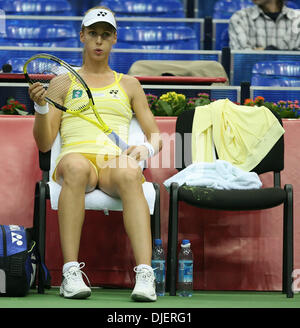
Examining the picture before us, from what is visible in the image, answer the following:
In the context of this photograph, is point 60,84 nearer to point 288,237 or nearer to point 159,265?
point 159,265

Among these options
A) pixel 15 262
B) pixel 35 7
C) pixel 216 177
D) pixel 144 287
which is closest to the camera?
pixel 144 287

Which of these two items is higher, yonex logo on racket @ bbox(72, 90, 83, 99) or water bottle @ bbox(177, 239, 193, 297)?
yonex logo on racket @ bbox(72, 90, 83, 99)

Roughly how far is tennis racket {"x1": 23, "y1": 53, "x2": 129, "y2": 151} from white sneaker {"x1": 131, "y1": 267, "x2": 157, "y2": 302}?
2.28 ft

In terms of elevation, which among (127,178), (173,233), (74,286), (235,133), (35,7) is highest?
(35,7)

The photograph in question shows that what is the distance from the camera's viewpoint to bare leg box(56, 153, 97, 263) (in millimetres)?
3461

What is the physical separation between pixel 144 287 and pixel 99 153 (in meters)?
0.80

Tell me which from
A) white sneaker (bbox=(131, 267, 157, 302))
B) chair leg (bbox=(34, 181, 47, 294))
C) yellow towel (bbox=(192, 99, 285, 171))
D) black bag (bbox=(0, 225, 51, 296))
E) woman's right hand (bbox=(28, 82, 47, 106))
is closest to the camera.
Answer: white sneaker (bbox=(131, 267, 157, 302))

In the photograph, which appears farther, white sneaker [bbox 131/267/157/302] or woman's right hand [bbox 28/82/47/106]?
woman's right hand [bbox 28/82/47/106]

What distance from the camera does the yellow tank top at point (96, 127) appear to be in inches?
150

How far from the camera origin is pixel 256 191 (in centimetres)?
380

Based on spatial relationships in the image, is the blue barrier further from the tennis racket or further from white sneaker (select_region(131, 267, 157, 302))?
white sneaker (select_region(131, 267, 157, 302))

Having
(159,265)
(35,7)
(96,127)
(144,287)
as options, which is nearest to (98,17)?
(96,127)

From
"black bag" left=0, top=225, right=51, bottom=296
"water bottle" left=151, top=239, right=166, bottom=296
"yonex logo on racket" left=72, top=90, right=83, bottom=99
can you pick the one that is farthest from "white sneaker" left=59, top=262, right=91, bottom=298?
"yonex logo on racket" left=72, top=90, right=83, bottom=99

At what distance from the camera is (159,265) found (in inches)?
151
